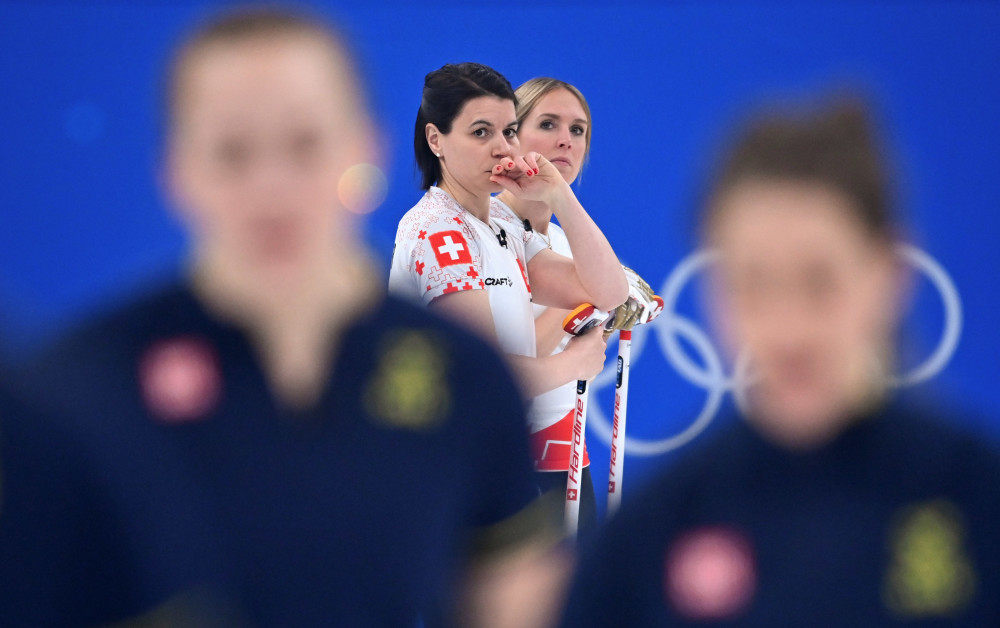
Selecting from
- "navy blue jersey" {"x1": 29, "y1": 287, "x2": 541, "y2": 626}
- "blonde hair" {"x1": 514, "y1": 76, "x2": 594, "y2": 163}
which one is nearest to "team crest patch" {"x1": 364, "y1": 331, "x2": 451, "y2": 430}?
"navy blue jersey" {"x1": 29, "y1": 287, "x2": 541, "y2": 626}

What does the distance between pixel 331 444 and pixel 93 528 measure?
9.1 inches

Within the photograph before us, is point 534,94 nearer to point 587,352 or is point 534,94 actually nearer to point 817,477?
point 587,352

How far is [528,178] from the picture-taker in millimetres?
1905

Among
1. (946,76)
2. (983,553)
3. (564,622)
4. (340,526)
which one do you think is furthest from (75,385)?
(946,76)

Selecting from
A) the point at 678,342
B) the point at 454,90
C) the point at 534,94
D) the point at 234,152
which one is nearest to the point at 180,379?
the point at 234,152

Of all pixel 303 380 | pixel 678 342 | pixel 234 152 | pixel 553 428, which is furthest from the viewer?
pixel 678 342

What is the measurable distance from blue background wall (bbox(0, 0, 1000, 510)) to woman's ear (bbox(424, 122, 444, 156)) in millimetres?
2415

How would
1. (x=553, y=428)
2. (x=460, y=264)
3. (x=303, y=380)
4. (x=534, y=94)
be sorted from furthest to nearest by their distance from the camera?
(x=534, y=94)
(x=553, y=428)
(x=460, y=264)
(x=303, y=380)

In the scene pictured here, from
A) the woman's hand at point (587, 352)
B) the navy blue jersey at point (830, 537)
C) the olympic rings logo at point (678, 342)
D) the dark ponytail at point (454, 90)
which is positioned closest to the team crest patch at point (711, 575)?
the navy blue jersey at point (830, 537)

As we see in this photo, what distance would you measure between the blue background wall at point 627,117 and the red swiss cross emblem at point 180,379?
3463 millimetres

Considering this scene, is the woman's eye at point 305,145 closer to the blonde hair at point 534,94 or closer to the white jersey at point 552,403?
the white jersey at point 552,403

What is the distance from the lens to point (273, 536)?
0.92 m

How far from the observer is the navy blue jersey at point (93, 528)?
2.69 feet

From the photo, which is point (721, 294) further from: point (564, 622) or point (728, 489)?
point (564, 622)
